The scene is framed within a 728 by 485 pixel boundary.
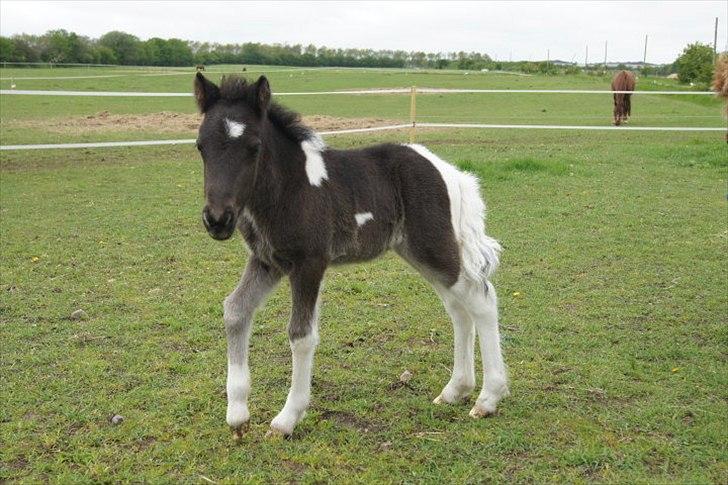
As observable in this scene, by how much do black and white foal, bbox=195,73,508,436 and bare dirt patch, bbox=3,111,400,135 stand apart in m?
14.0

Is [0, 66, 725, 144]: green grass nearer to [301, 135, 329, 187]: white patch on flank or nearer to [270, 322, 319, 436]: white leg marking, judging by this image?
[301, 135, 329, 187]: white patch on flank

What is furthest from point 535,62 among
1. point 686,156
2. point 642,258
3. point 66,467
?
point 66,467

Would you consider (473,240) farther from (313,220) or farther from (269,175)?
(269,175)

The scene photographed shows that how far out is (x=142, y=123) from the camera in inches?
765

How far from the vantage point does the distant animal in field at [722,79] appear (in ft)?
18.8

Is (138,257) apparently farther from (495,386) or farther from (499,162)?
(499,162)

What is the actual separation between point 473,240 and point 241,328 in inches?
56.9

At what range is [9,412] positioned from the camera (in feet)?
13.5

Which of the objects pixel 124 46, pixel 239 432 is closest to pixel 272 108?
pixel 239 432

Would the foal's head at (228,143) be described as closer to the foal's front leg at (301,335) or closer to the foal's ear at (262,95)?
the foal's ear at (262,95)

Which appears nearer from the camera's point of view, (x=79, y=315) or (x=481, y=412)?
(x=481, y=412)

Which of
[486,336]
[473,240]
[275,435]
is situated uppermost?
[473,240]

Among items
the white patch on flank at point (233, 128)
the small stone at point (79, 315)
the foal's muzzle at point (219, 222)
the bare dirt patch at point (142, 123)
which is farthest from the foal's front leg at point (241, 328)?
the bare dirt patch at point (142, 123)

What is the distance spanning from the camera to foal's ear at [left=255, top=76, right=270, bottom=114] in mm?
3475
